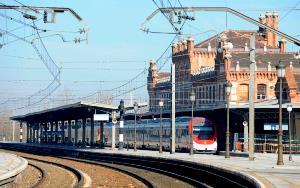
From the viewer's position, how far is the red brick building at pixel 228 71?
91.1 m

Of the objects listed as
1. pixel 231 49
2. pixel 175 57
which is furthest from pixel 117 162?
pixel 175 57

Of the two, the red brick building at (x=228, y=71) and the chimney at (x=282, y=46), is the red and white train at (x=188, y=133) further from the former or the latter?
the chimney at (x=282, y=46)

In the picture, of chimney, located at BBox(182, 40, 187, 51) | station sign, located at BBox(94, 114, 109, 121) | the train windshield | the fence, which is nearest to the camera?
the fence

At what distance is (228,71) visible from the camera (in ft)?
304

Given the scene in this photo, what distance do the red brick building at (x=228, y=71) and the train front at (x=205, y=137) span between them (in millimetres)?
20923

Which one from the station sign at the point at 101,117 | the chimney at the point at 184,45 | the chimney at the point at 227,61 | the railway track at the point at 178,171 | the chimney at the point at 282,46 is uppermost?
the chimney at the point at 184,45

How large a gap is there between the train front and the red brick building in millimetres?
20923

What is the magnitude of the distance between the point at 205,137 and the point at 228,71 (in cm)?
3632

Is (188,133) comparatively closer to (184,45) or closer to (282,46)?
(282,46)

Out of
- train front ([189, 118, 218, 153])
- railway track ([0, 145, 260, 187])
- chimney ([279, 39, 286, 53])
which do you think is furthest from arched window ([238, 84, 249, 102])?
railway track ([0, 145, 260, 187])

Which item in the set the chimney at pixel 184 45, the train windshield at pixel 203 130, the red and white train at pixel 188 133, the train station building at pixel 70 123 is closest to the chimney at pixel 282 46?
the chimney at pixel 184 45

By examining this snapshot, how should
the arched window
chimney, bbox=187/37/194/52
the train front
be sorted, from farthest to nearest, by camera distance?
1. chimney, bbox=187/37/194/52
2. the arched window
3. the train front

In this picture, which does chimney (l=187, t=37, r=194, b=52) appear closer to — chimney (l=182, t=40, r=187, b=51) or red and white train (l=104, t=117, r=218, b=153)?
chimney (l=182, t=40, r=187, b=51)

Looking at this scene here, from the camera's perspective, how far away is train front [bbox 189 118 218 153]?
56781mm
